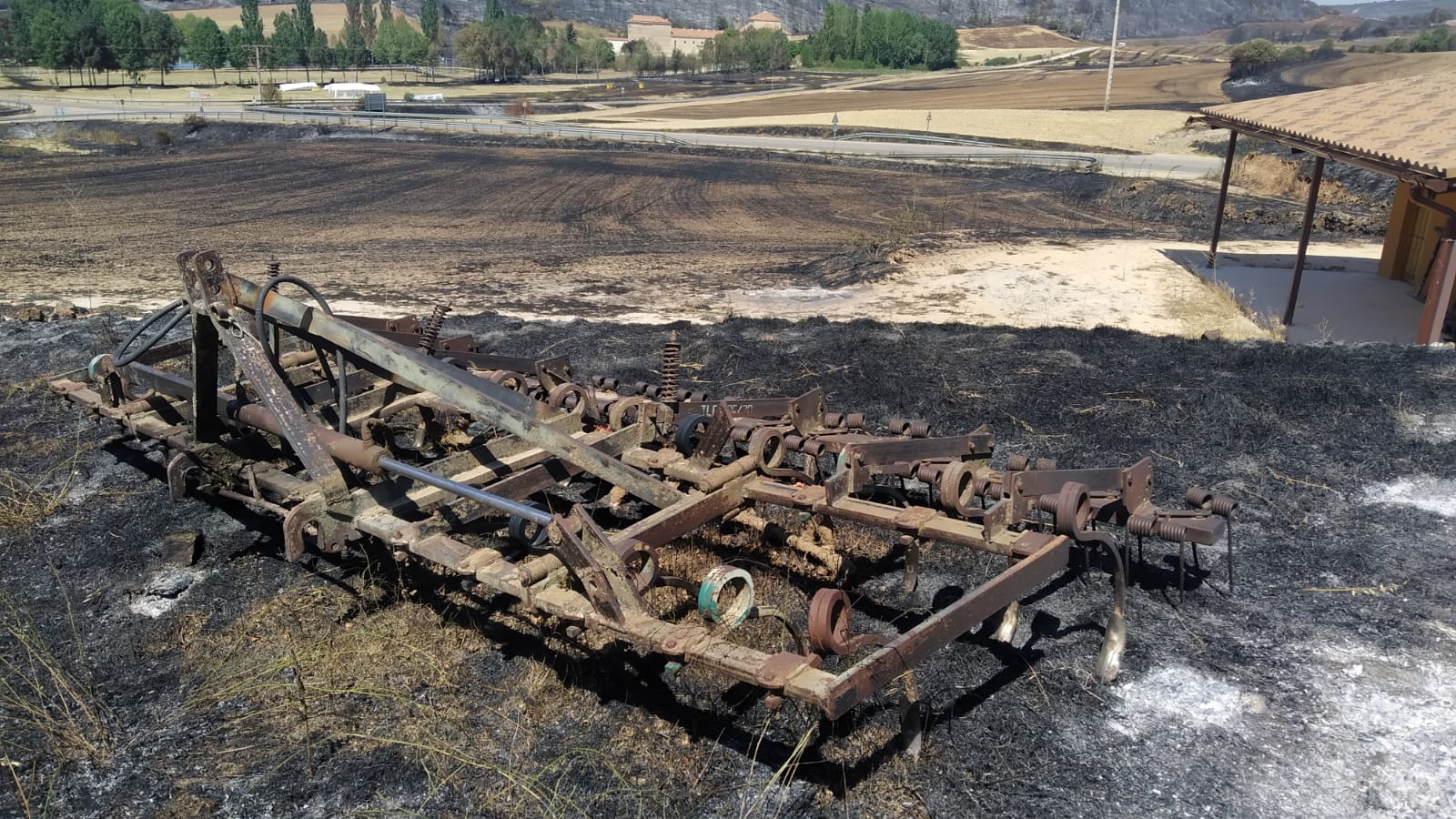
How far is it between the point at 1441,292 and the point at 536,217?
62.4 feet

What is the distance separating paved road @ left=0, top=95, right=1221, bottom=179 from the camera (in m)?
34.7

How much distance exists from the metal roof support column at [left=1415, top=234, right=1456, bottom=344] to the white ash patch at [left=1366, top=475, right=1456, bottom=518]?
5.52 meters

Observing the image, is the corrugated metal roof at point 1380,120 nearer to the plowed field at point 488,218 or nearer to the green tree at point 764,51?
the plowed field at point 488,218

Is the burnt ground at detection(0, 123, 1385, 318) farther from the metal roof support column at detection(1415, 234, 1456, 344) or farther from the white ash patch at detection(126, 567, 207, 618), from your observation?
the white ash patch at detection(126, 567, 207, 618)

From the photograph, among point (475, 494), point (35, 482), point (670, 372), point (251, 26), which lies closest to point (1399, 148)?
point (670, 372)

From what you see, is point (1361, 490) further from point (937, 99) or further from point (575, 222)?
point (937, 99)

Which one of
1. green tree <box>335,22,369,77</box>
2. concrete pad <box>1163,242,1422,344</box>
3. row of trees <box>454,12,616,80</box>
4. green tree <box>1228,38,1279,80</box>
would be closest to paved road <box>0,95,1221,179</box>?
concrete pad <box>1163,242,1422,344</box>

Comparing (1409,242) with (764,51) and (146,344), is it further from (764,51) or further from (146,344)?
(764,51)

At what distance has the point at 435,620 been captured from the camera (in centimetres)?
523

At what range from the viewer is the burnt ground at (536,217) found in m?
17.1

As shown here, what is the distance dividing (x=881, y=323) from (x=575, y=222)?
1407 cm

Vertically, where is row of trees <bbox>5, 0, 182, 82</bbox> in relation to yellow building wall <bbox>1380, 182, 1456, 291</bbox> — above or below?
above

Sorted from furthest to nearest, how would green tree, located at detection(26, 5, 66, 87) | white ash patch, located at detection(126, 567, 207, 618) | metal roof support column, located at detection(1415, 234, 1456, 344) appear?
green tree, located at detection(26, 5, 66, 87) < metal roof support column, located at detection(1415, 234, 1456, 344) < white ash patch, located at detection(126, 567, 207, 618)

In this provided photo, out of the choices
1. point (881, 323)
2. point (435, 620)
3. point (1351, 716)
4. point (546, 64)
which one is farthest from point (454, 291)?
point (546, 64)
